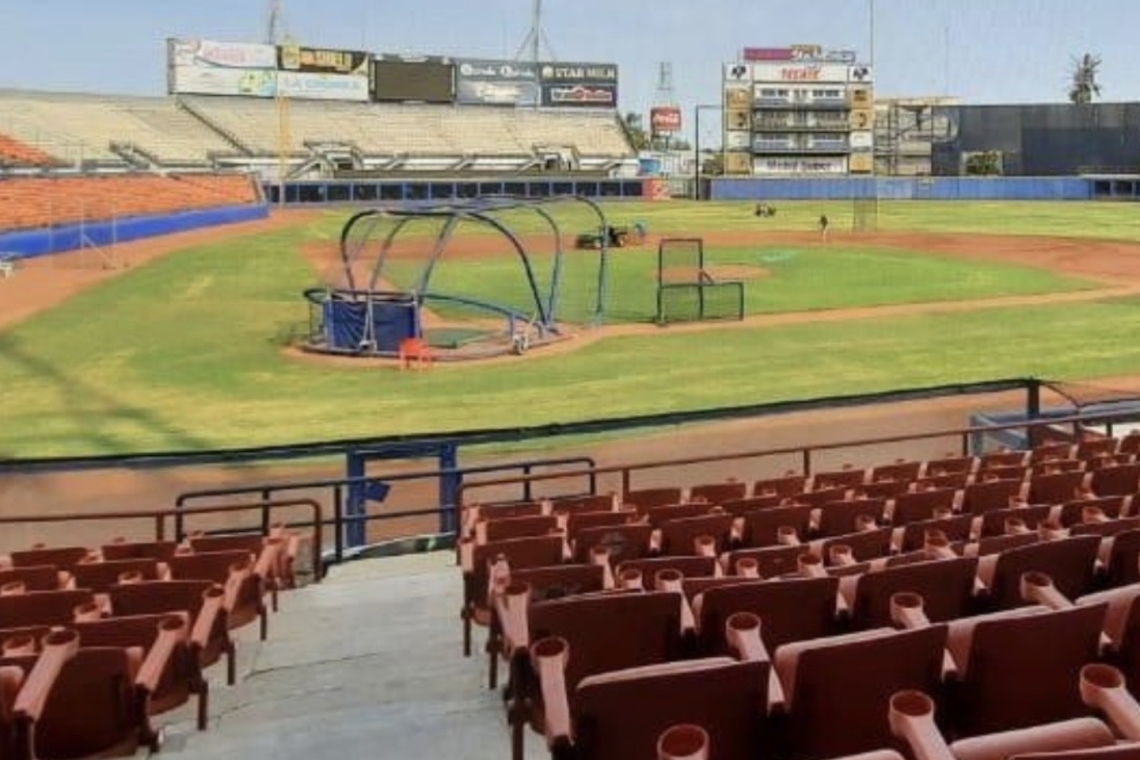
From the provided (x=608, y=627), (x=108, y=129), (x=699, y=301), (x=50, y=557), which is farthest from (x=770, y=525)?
(x=108, y=129)

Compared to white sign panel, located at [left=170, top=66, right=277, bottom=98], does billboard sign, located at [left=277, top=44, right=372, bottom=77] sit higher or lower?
higher

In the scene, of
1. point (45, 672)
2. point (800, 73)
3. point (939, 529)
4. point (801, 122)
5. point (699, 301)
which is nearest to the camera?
point (45, 672)

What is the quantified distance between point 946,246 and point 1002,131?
2973 inches

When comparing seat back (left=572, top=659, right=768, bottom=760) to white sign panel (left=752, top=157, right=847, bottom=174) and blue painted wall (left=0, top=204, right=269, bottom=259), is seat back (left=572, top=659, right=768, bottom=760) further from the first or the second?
white sign panel (left=752, top=157, right=847, bottom=174)

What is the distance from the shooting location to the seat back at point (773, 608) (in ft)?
16.9

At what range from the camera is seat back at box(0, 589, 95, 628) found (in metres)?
6.34

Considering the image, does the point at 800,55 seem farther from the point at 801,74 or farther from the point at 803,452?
the point at 803,452

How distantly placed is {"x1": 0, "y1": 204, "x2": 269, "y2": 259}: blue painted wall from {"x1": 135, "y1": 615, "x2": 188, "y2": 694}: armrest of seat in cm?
4851

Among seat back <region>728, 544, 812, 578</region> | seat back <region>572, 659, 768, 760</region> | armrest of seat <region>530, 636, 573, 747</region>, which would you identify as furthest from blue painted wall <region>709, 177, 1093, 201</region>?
seat back <region>572, 659, 768, 760</region>

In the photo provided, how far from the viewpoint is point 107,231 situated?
57844mm

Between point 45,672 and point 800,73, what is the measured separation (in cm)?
13122

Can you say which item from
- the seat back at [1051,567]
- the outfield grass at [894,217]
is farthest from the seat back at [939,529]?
the outfield grass at [894,217]

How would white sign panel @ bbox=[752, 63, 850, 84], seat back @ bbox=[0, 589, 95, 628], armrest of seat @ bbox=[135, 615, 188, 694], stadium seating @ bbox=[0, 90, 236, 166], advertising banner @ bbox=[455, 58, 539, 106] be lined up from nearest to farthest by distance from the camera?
armrest of seat @ bbox=[135, 615, 188, 694] < seat back @ bbox=[0, 589, 95, 628] < stadium seating @ bbox=[0, 90, 236, 166] < advertising banner @ bbox=[455, 58, 539, 106] < white sign panel @ bbox=[752, 63, 850, 84]

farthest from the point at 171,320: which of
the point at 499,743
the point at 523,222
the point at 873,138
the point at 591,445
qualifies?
the point at 873,138
